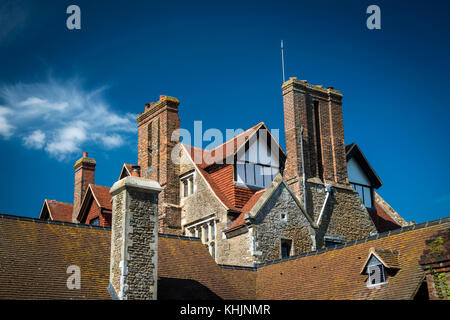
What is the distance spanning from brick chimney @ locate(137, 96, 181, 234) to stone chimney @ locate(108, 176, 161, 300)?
1081cm

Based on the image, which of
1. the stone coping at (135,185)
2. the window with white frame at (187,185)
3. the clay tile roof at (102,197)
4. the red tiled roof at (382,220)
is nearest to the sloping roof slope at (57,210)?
the clay tile roof at (102,197)

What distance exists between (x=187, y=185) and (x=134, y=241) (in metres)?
12.2

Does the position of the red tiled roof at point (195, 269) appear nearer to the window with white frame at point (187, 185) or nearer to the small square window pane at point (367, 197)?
the window with white frame at point (187, 185)

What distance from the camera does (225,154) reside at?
28.3 meters

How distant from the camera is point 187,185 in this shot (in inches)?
1183

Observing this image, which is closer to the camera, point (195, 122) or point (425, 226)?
point (425, 226)

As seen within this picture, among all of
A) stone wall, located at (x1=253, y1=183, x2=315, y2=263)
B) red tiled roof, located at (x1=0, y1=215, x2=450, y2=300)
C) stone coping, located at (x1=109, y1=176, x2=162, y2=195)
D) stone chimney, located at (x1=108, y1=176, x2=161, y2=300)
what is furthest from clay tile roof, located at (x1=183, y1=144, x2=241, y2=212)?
stone chimney, located at (x1=108, y1=176, x2=161, y2=300)

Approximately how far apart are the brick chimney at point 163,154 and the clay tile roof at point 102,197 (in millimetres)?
2186

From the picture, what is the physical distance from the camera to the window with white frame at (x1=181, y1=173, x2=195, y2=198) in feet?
96.9

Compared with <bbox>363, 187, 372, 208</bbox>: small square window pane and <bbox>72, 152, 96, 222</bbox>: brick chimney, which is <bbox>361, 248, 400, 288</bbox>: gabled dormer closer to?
<bbox>363, 187, 372, 208</bbox>: small square window pane

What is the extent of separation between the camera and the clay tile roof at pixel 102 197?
1203 inches
